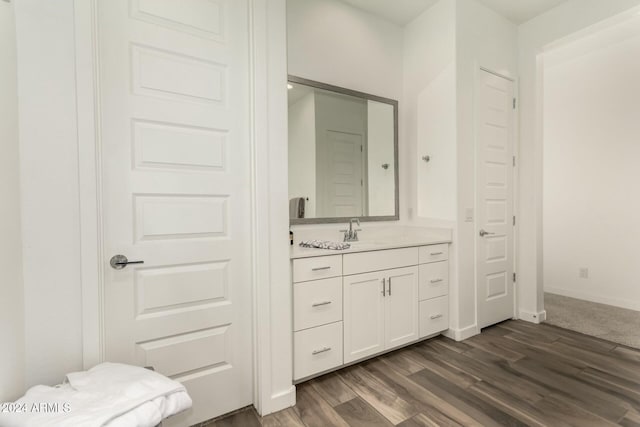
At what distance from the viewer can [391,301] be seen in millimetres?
2344

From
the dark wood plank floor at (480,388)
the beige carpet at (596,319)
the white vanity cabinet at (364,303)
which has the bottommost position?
the dark wood plank floor at (480,388)

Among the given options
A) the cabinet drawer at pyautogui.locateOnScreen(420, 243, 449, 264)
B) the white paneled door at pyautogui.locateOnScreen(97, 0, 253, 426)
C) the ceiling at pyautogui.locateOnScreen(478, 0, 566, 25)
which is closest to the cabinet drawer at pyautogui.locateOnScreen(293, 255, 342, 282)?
the white paneled door at pyautogui.locateOnScreen(97, 0, 253, 426)

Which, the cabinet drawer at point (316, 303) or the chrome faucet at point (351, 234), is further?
the chrome faucet at point (351, 234)

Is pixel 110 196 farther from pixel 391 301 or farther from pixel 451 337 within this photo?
pixel 451 337

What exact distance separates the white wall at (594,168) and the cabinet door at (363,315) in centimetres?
317

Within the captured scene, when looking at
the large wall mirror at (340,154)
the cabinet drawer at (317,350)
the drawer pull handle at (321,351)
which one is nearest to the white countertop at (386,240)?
the large wall mirror at (340,154)

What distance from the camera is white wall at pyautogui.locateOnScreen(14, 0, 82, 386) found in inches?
48.3

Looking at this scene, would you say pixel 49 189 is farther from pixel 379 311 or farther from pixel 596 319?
pixel 596 319

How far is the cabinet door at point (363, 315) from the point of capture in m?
2.12

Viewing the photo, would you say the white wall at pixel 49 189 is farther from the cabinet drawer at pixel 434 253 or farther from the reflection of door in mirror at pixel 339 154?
the cabinet drawer at pixel 434 253

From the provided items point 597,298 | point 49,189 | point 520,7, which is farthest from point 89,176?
point 597,298

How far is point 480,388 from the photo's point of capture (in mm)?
1942

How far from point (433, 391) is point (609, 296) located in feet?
10.2

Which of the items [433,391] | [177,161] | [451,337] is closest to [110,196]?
[177,161]
